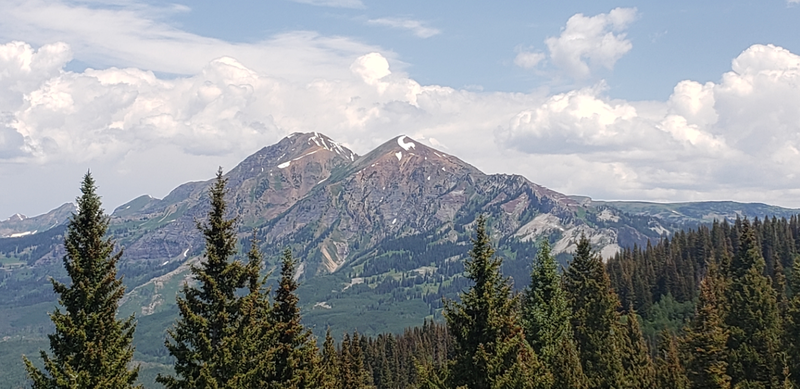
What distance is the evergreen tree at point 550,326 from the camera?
2153 inches

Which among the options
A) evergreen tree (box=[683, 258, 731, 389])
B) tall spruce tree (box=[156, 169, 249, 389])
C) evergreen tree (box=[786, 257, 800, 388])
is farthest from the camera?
evergreen tree (box=[786, 257, 800, 388])

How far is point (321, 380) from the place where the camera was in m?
43.8

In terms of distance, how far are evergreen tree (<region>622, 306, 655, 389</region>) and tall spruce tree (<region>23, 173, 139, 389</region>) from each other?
153ft

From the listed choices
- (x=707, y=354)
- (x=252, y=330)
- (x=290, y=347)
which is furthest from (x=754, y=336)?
(x=252, y=330)

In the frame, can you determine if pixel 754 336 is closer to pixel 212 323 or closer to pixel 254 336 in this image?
pixel 254 336

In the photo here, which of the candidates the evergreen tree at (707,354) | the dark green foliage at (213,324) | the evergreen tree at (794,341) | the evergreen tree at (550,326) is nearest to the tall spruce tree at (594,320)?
the evergreen tree at (550,326)

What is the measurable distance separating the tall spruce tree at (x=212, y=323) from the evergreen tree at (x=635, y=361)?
137 ft

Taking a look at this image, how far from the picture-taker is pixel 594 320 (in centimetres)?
7594

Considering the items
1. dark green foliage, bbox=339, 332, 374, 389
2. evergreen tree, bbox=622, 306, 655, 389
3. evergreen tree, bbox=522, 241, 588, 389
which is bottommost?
dark green foliage, bbox=339, 332, 374, 389

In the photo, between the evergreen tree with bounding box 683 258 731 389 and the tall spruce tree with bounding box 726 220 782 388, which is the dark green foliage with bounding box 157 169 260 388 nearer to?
the evergreen tree with bounding box 683 258 731 389

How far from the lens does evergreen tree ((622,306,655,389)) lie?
213 feet

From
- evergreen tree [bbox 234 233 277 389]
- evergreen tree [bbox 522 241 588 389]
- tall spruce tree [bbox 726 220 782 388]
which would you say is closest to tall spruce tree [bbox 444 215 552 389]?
evergreen tree [bbox 234 233 277 389]

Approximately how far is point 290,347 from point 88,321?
1094 centimetres

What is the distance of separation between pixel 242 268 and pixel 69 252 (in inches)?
328
